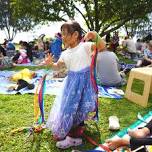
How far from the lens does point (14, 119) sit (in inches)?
211

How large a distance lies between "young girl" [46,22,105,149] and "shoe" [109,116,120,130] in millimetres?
578

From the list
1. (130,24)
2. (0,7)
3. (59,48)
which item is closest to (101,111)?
(59,48)

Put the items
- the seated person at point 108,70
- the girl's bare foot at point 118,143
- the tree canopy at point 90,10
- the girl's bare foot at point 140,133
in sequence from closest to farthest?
the girl's bare foot at point 140,133
the girl's bare foot at point 118,143
the seated person at point 108,70
the tree canopy at point 90,10

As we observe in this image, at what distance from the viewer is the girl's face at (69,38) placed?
4295 mm

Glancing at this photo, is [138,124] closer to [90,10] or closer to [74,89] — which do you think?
[74,89]

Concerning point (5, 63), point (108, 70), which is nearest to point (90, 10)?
point (5, 63)

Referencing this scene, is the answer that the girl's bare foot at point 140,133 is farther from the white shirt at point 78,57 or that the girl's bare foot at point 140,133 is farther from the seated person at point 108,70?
the seated person at point 108,70

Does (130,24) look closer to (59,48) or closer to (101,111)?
(59,48)

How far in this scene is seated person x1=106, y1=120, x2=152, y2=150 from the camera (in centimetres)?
352

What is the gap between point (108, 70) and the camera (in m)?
7.85

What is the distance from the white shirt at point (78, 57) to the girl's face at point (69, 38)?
0.07 metres

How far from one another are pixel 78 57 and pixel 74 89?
41 centimetres

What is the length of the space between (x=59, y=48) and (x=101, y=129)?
7.57 m

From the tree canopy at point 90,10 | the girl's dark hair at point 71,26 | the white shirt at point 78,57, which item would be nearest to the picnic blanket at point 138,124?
the white shirt at point 78,57
